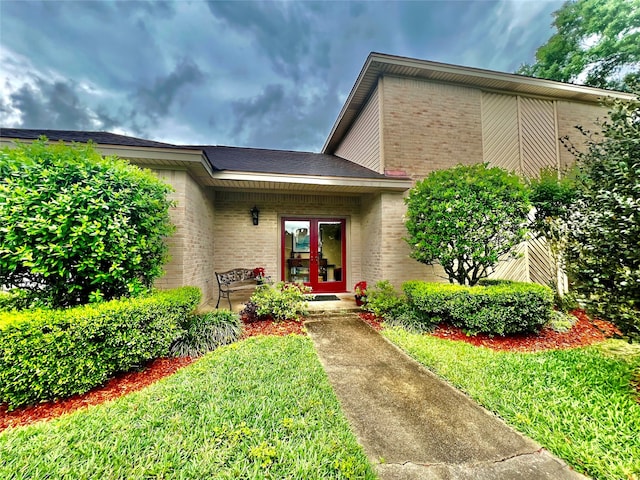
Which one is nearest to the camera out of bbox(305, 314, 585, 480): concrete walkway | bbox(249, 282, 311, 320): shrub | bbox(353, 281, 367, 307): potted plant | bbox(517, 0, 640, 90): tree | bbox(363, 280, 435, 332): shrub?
bbox(305, 314, 585, 480): concrete walkway

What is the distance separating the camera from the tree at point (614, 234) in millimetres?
2451

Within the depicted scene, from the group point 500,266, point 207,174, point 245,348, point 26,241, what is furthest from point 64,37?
point 500,266

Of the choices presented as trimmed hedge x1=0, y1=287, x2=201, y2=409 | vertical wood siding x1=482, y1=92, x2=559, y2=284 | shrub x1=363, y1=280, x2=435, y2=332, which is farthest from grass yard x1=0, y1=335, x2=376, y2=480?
vertical wood siding x1=482, y1=92, x2=559, y2=284

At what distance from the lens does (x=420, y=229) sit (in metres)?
5.23

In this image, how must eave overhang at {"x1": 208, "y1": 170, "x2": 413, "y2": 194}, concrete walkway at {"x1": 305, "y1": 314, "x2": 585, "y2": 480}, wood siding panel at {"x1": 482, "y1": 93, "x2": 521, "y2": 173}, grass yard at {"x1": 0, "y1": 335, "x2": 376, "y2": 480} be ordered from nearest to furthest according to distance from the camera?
grass yard at {"x1": 0, "y1": 335, "x2": 376, "y2": 480} < concrete walkway at {"x1": 305, "y1": 314, "x2": 585, "y2": 480} < eave overhang at {"x1": 208, "y1": 170, "x2": 413, "y2": 194} < wood siding panel at {"x1": 482, "y1": 93, "x2": 521, "y2": 173}

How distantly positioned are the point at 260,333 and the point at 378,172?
5.12 m

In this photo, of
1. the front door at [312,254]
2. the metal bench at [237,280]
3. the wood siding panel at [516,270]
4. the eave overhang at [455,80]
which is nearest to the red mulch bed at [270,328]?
the metal bench at [237,280]

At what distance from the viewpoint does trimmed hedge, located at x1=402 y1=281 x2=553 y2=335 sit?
14.0ft

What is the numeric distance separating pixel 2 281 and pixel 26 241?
2.41 feet

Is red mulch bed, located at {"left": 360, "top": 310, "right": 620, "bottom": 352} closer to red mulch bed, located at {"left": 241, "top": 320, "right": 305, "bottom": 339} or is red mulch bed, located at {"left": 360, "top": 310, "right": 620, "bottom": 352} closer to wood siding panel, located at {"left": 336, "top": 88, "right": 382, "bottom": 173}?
red mulch bed, located at {"left": 241, "top": 320, "right": 305, "bottom": 339}

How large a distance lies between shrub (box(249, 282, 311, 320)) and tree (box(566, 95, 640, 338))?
434 centimetres

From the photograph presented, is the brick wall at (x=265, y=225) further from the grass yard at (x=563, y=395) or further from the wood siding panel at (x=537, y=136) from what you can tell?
the wood siding panel at (x=537, y=136)

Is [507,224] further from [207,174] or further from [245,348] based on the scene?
[207,174]

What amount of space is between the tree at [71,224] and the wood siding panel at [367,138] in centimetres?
574
